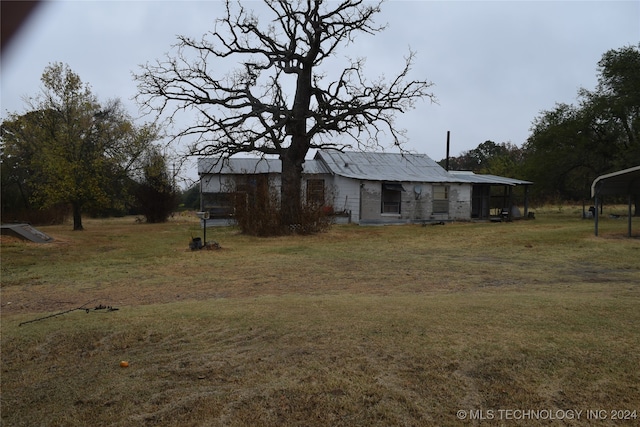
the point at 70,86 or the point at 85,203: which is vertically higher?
the point at 70,86

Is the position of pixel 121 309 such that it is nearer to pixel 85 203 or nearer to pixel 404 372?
pixel 404 372

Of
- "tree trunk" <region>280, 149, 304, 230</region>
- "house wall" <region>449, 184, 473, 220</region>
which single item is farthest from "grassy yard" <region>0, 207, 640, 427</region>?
"house wall" <region>449, 184, 473, 220</region>

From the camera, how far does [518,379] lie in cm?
388

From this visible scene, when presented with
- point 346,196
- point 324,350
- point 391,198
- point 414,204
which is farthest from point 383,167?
point 324,350

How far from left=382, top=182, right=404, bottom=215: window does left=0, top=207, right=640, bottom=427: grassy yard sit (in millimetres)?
19035

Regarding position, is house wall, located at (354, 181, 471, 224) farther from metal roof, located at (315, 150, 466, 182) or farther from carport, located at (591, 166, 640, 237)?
carport, located at (591, 166, 640, 237)

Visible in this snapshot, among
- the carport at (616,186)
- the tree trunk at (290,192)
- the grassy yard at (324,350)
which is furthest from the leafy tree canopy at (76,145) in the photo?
the carport at (616,186)

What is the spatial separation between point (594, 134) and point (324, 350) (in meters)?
30.4

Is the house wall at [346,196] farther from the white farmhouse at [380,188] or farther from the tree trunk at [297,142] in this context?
the tree trunk at [297,142]

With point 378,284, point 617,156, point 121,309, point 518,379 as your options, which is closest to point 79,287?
point 121,309

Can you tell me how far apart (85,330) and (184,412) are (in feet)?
8.29

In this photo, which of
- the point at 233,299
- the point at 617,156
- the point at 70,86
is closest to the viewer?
the point at 233,299

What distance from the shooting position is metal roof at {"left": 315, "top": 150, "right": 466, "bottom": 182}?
29.0 metres

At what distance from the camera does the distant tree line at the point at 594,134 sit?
27.1 m
